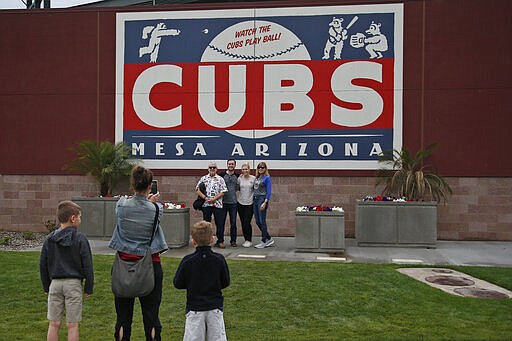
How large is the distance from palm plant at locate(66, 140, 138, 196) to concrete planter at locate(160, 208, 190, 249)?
3.01 metres

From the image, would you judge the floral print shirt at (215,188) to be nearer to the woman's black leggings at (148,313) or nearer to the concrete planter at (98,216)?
the concrete planter at (98,216)

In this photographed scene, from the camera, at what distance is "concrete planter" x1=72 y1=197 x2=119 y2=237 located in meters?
14.2

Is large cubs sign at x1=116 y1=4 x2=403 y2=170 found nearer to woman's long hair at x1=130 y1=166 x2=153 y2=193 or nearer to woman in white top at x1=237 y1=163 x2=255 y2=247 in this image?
woman in white top at x1=237 y1=163 x2=255 y2=247

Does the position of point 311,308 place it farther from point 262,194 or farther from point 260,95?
point 260,95

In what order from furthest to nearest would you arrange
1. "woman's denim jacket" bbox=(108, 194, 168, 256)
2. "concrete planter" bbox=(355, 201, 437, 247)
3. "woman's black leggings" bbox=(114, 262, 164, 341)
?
1. "concrete planter" bbox=(355, 201, 437, 247)
2. "woman's black leggings" bbox=(114, 262, 164, 341)
3. "woman's denim jacket" bbox=(108, 194, 168, 256)

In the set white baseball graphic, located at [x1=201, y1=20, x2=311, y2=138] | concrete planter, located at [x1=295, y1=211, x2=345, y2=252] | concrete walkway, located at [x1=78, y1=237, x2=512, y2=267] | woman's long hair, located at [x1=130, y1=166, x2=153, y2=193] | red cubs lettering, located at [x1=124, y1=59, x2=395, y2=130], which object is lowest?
concrete walkway, located at [x1=78, y1=237, x2=512, y2=267]

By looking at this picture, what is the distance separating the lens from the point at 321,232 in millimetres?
12211

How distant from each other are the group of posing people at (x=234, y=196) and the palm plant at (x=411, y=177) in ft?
11.2

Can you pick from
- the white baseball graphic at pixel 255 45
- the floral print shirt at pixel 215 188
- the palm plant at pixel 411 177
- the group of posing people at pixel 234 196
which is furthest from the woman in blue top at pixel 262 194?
the palm plant at pixel 411 177

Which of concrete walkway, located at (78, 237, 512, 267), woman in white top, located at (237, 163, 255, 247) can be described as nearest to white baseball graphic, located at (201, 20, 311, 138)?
woman in white top, located at (237, 163, 255, 247)

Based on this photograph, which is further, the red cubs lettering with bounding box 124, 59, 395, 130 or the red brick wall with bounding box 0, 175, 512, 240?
the red cubs lettering with bounding box 124, 59, 395, 130

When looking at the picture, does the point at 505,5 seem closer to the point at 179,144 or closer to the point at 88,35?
the point at 179,144

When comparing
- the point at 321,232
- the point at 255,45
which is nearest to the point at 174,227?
the point at 321,232

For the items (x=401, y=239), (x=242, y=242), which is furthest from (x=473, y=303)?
(x=242, y=242)
